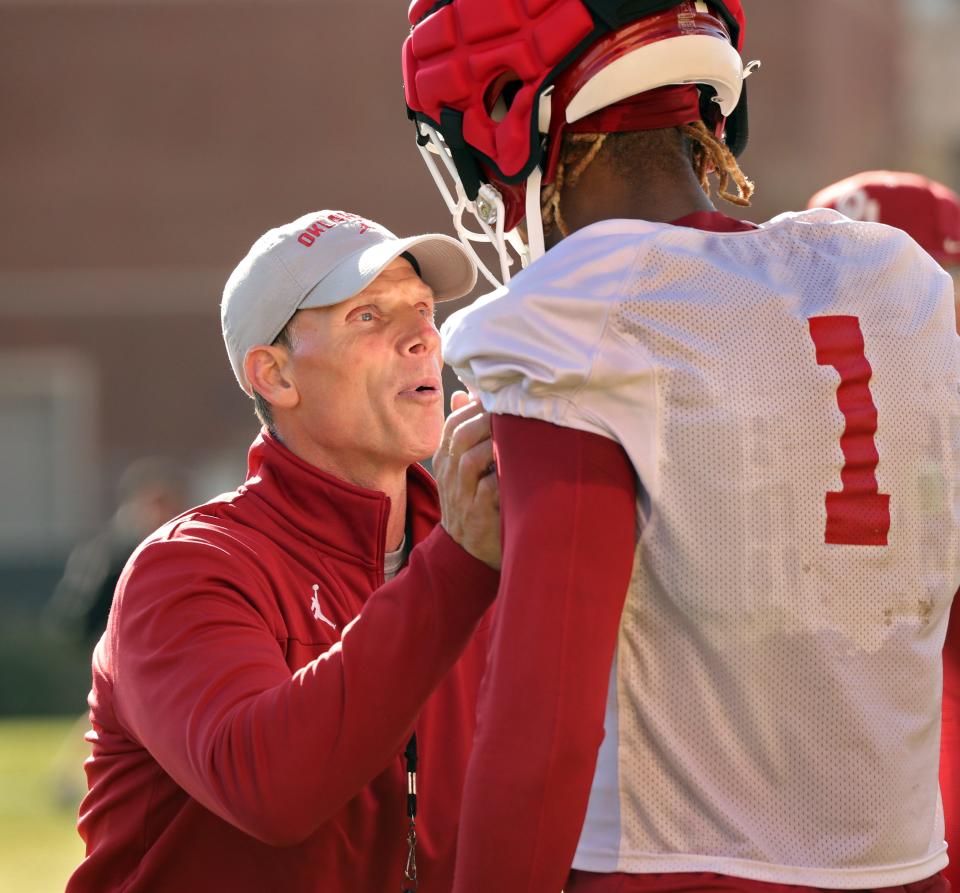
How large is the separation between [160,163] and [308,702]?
19.9 metres

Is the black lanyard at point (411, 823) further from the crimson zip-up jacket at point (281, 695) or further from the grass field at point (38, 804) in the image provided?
the grass field at point (38, 804)

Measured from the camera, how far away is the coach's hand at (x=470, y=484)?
2152mm

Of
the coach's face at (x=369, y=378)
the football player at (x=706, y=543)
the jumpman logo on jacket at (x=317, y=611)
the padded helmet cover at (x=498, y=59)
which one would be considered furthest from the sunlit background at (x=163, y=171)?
the football player at (x=706, y=543)

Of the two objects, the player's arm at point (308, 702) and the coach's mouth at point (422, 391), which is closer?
the player's arm at point (308, 702)

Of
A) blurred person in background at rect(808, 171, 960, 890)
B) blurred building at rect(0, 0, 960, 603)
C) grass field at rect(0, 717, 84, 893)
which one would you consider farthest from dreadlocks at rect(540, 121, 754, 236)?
blurred building at rect(0, 0, 960, 603)

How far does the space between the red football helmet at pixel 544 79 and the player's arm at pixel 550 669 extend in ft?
1.29

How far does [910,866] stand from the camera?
1986 mm

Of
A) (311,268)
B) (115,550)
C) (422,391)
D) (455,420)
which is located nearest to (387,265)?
(311,268)

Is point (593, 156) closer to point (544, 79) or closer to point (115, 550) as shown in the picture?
point (544, 79)

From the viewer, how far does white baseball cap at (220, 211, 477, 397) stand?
3469 mm

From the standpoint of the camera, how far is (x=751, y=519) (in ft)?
6.18

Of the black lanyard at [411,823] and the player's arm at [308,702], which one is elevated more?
the player's arm at [308,702]

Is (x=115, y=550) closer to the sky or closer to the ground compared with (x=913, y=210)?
closer to the ground

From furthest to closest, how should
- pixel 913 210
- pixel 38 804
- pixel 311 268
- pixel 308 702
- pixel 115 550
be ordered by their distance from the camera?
1. pixel 38 804
2. pixel 115 550
3. pixel 913 210
4. pixel 311 268
5. pixel 308 702
